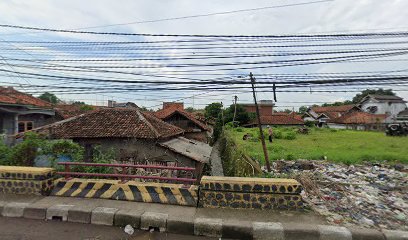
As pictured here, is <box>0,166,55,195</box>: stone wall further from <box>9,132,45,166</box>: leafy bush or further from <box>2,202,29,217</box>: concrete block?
<box>9,132,45,166</box>: leafy bush

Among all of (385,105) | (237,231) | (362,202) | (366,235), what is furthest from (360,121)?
(237,231)

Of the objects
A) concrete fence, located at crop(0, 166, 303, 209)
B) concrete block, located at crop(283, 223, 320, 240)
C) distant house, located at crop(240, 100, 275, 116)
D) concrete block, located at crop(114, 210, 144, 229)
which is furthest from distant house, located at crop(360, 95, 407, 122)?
concrete block, located at crop(114, 210, 144, 229)

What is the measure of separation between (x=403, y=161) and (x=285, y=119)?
31.3 m

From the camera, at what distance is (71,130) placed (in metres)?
14.1

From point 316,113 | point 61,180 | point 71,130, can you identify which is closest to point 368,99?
point 316,113

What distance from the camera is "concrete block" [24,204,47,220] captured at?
4.69 m

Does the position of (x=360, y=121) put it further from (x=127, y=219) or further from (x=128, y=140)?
(x=127, y=219)

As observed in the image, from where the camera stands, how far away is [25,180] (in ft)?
17.8

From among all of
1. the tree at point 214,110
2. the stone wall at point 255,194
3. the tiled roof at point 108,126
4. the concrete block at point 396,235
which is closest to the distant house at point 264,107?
the tree at point 214,110

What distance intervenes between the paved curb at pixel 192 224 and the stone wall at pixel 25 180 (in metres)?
0.56

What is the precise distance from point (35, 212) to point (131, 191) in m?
1.79

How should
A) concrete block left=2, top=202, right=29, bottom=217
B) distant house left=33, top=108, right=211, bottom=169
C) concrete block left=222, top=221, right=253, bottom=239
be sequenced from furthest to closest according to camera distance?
distant house left=33, top=108, right=211, bottom=169 → concrete block left=2, top=202, right=29, bottom=217 → concrete block left=222, top=221, right=253, bottom=239

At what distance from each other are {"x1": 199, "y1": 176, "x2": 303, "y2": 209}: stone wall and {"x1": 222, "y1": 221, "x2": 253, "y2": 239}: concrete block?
0.70 m

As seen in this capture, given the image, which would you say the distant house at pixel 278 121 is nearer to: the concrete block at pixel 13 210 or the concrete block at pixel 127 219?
the concrete block at pixel 127 219
